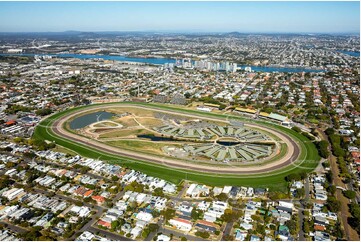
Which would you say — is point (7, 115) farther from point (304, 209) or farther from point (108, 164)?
point (304, 209)

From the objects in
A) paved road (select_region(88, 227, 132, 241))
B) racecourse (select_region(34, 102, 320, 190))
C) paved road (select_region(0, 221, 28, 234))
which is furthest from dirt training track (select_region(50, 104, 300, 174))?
paved road (select_region(0, 221, 28, 234))

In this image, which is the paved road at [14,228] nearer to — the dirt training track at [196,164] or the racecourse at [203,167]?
the racecourse at [203,167]

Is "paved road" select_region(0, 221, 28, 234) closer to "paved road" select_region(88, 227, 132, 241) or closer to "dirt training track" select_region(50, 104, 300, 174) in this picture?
"paved road" select_region(88, 227, 132, 241)

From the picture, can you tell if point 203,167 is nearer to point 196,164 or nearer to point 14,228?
point 196,164

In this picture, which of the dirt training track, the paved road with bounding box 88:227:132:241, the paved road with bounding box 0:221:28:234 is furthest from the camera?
the dirt training track

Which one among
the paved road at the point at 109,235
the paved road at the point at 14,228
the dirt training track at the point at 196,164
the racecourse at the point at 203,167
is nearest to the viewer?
the paved road at the point at 109,235

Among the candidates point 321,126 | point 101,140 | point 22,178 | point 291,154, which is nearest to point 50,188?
point 22,178

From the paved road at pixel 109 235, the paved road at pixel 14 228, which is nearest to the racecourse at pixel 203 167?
the paved road at pixel 109 235

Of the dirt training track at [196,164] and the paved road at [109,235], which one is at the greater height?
the dirt training track at [196,164]
